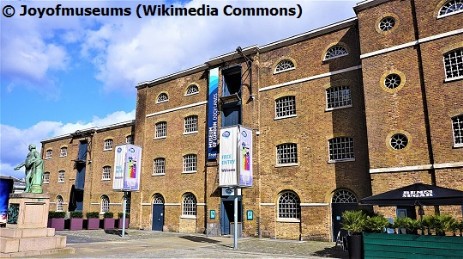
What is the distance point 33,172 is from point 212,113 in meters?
12.5

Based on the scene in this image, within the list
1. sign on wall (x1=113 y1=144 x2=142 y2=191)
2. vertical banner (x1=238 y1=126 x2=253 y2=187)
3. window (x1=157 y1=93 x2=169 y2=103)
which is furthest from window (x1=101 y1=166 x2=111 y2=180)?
vertical banner (x1=238 y1=126 x2=253 y2=187)

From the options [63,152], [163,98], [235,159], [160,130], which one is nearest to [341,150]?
[235,159]

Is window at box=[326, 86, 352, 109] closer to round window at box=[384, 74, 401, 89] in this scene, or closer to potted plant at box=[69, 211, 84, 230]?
round window at box=[384, 74, 401, 89]

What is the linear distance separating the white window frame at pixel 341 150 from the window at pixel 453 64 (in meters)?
5.39

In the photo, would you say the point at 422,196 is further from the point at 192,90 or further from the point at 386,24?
the point at 192,90

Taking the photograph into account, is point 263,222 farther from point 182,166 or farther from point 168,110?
point 168,110

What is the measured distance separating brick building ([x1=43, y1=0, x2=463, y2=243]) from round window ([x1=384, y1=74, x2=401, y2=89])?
4 cm

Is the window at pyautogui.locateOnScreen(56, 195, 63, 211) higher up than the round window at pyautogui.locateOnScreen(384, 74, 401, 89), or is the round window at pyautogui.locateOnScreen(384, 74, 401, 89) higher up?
the round window at pyautogui.locateOnScreen(384, 74, 401, 89)

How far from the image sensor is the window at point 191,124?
26297mm

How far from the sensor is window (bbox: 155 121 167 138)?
28.2 metres

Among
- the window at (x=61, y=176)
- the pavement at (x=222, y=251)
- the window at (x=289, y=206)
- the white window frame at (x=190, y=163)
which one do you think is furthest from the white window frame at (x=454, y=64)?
the window at (x=61, y=176)

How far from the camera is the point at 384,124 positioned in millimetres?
17016

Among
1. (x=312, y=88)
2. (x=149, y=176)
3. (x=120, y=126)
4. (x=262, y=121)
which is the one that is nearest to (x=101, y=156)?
(x=120, y=126)

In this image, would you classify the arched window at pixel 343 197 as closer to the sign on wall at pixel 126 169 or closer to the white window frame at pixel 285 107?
the white window frame at pixel 285 107
